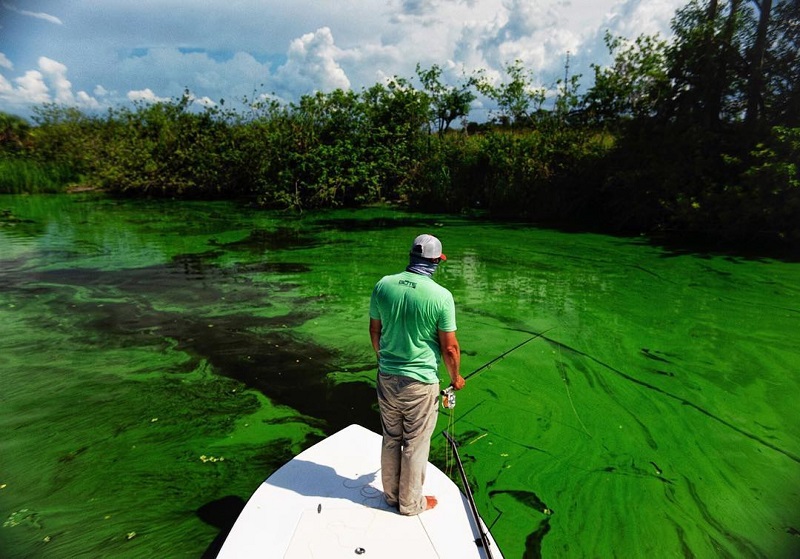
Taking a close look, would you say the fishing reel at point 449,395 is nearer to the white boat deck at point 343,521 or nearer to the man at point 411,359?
the man at point 411,359

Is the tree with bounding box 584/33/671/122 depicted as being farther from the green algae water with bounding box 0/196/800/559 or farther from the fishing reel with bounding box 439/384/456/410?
the fishing reel with bounding box 439/384/456/410

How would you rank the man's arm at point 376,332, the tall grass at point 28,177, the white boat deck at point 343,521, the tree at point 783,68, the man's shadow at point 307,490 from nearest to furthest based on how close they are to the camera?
the white boat deck at point 343,521
the man's arm at point 376,332
the man's shadow at point 307,490
the tree at point 783,68
the tall grass at point 28,177

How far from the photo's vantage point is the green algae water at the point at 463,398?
2729 millimetres

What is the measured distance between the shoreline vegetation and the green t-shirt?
31.2ft

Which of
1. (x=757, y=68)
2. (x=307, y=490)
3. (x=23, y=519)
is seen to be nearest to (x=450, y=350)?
(x=307, y=490)

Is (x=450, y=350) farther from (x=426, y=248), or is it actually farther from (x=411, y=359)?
(x=426, y=248)

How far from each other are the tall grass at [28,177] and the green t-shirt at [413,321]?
2296 centimetres

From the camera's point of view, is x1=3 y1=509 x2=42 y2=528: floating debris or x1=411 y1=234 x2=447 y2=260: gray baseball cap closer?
x1=411 y1=234 x2=447 y2=260: gray baseball cap

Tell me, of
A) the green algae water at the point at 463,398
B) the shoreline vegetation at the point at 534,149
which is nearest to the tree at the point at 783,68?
the shoreline vegetation at the point at 534,149

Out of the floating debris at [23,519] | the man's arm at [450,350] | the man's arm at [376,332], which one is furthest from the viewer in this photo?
the floating debris at [23,519]

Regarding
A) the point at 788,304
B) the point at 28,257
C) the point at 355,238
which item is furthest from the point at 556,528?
the point at 28,257

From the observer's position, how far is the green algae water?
8.95 ft

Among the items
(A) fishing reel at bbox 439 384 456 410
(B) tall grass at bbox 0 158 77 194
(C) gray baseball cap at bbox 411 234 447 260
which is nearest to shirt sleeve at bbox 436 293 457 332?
(C) gray baseball cap at bbox 411 234 447 260

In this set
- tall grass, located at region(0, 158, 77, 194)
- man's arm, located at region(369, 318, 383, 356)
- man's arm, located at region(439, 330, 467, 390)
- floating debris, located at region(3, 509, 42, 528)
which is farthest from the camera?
tall grass, located at region(0, 158, 77, 194)
